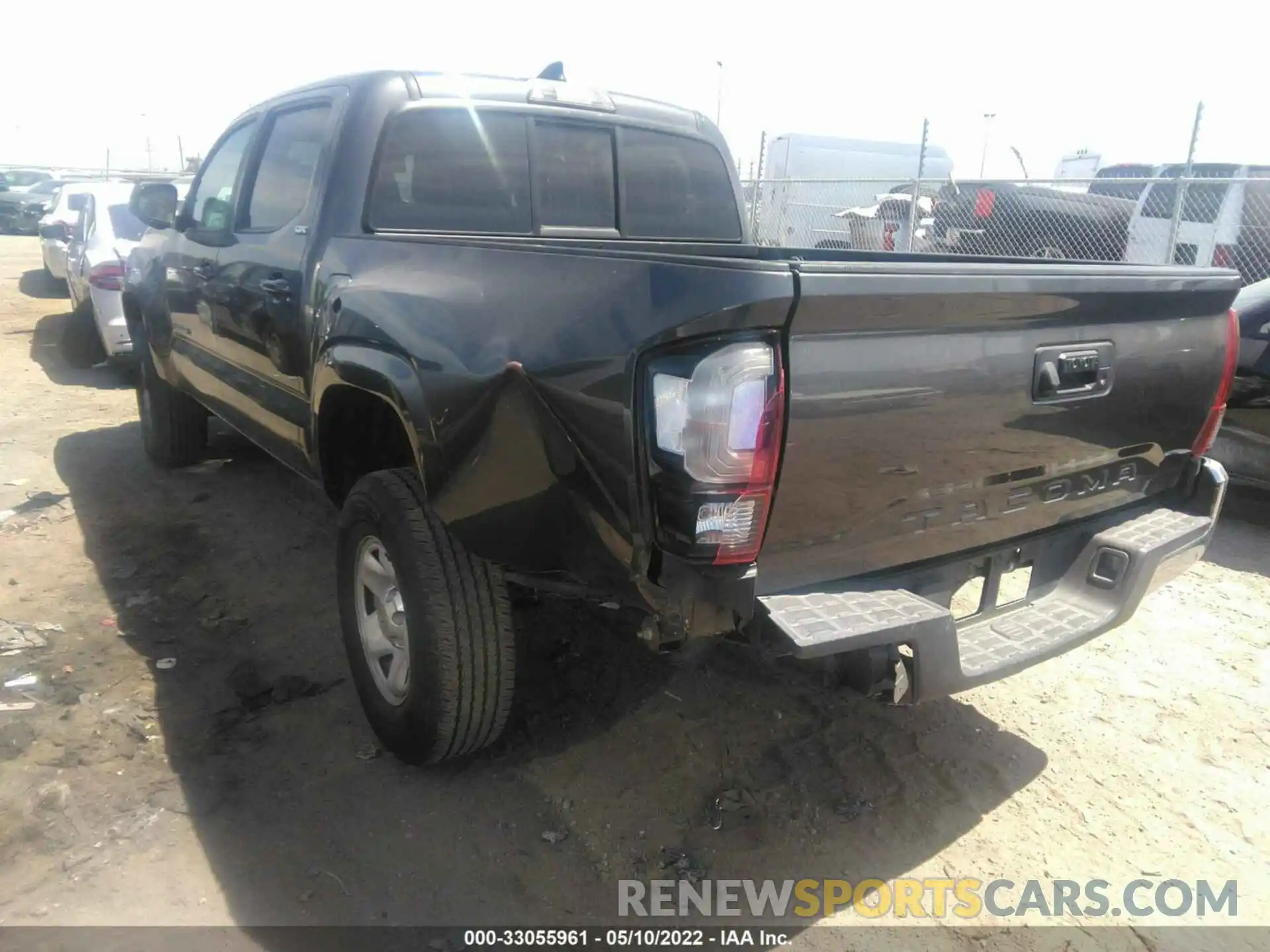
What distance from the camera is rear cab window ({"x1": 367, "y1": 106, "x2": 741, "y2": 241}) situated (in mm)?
3119

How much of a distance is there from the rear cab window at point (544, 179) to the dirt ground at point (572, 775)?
1592 millimetres

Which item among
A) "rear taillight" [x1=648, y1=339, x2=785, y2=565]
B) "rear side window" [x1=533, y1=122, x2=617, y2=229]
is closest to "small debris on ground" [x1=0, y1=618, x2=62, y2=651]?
A: "rear side window" [x1=533, y1=122, x2=617, y2=229]

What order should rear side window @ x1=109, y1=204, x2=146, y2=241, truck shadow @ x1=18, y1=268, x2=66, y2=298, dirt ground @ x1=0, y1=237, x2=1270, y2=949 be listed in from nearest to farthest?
dirt ground @ x1=0, y1=237, x2=1270, y2=949, rear side window @ x1=109, y1=204, x2=146, y2=241, truck shadow @ x1=18, y1=268, x2=66, y2=298

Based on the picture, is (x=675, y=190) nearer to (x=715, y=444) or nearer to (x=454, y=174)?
(x=454, y=174)

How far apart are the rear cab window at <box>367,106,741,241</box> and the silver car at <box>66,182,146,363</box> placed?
15.4 ft

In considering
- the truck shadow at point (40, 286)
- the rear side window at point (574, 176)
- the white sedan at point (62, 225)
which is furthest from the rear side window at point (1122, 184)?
the truck shadow at point (40, 286)

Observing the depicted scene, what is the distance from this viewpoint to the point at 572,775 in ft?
9.22

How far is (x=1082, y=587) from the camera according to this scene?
2.56m

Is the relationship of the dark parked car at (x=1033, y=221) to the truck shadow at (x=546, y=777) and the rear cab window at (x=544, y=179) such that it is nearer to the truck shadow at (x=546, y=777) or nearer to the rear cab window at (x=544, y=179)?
the rear cab window at (x=544, y=179)

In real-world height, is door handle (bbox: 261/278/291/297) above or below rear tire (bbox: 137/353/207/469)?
above

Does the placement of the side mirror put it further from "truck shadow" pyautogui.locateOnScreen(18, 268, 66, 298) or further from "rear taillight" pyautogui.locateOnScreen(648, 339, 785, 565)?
"truck shadow" pyautogui.locateOnScreen(18, 268, 66, 298)

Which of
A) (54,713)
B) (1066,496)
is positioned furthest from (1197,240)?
(54,713)

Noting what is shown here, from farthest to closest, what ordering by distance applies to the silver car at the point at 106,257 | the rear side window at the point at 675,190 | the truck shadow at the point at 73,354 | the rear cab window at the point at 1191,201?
the rear cab window at the point at 1191,201, the truck shadow at the point at 73,354, the silver car at the point at 106,257, the rear side window at the point at 675,190

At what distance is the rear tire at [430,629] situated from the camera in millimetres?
2525
